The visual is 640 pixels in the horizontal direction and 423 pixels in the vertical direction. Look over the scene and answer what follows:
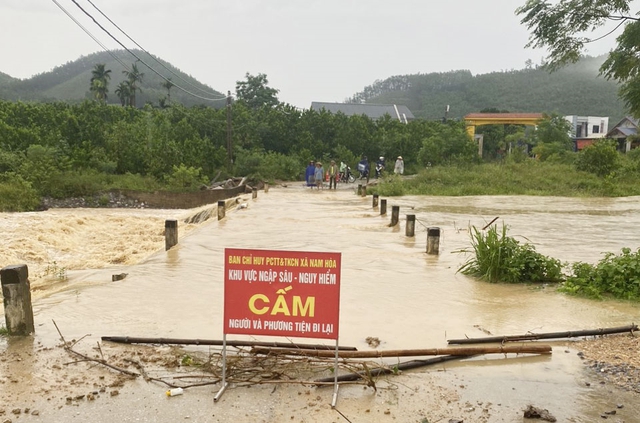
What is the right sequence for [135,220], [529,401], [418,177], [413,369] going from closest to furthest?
[529,401] < [413,369] < [135,220] < [418,177]

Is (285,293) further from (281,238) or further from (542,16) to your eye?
(542,16)

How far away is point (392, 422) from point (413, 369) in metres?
1.02

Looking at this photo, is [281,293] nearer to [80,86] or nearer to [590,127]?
[590,127]

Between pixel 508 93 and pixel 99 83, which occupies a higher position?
pixel 508 93

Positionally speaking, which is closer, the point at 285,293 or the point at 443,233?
the point at 285,293

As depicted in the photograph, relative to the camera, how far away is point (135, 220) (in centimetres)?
2222

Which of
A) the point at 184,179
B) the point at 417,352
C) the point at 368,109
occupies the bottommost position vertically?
the point at 417,352

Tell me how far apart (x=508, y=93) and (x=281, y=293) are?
395ft

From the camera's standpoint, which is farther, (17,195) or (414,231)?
(17,195)

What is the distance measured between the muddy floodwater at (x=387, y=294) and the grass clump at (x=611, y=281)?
26cm

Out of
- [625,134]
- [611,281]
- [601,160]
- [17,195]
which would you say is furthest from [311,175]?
[625,134]

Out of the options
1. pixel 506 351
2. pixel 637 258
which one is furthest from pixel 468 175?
pixel 506 351

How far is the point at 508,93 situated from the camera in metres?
116

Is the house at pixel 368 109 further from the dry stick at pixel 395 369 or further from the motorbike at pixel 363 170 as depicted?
the dry stick at pixel 395 369
